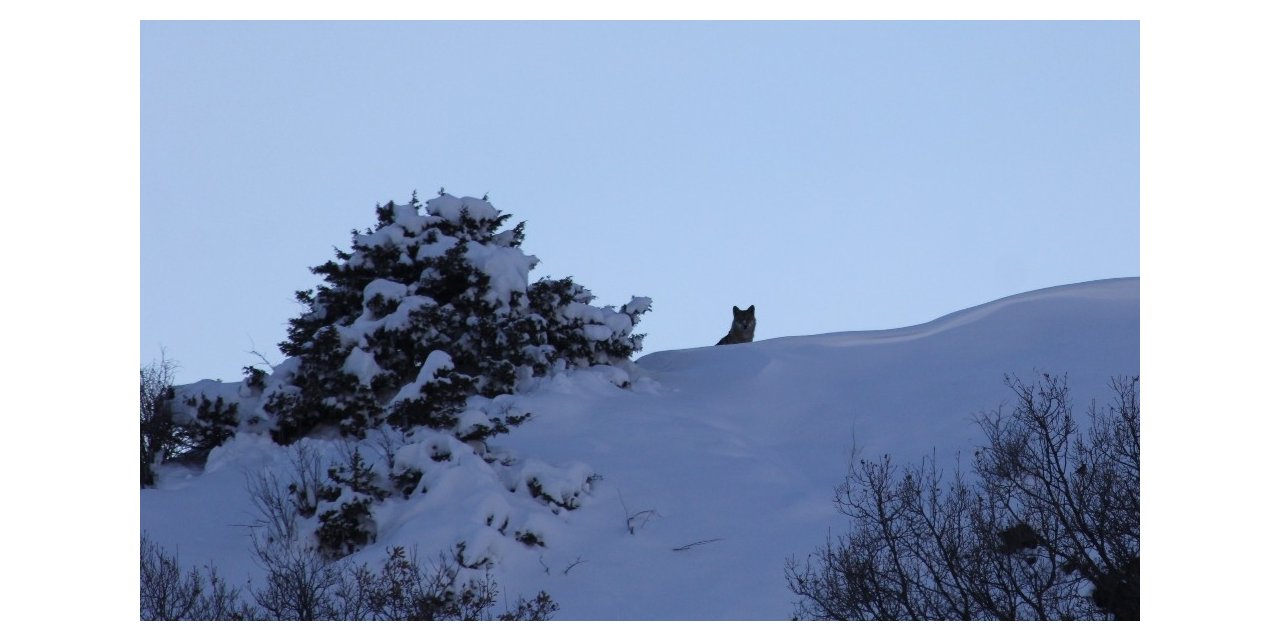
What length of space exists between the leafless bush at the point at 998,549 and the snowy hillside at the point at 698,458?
864 millimetres

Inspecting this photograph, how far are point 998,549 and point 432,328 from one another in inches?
397

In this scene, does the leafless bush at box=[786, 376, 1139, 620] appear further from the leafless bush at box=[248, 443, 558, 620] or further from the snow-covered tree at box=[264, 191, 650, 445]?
the snow-covered tree at box=[264, 191, 650, 445]

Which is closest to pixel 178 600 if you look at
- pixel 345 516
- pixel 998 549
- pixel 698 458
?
pixel 345 516

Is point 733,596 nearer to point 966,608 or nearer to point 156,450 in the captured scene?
point 966,608

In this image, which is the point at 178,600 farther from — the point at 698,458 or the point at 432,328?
the point at 432,328

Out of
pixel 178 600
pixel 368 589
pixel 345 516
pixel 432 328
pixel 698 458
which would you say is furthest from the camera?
pixel 432 328

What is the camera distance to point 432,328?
1944 centimetres

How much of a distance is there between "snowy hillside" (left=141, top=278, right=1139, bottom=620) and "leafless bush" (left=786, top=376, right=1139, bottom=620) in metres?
0.86

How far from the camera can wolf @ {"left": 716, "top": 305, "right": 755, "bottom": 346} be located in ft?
83.7

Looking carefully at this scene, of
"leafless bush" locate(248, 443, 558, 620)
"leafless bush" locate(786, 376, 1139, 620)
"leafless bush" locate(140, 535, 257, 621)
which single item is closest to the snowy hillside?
"leafless bush" locate(248, 443, 558, 620)

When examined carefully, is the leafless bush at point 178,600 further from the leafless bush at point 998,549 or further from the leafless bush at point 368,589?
the leafless bush at point 998,549

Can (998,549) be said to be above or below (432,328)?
below

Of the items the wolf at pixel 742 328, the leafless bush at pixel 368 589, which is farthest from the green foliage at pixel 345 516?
the wolf at pixel 742 328
